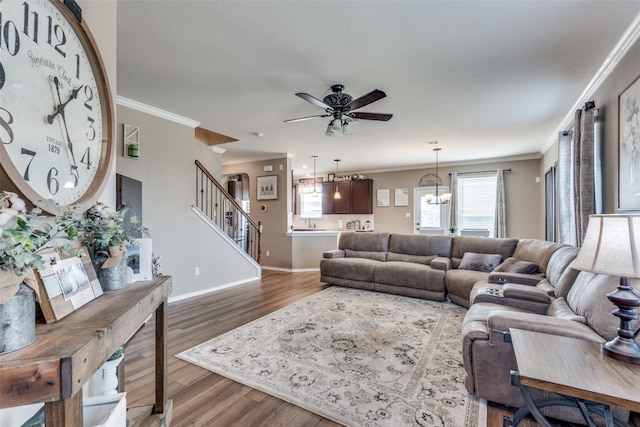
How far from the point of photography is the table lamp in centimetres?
126

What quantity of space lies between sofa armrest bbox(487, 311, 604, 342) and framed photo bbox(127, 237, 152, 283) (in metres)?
2.12

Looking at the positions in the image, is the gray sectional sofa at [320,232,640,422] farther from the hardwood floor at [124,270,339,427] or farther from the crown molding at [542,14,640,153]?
the crown molding at [542,14,640,153]

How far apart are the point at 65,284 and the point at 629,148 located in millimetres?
3515

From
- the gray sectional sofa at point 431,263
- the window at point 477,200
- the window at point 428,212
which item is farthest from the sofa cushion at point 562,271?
the window at point 428,212

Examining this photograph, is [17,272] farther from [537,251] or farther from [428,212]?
[428,212]

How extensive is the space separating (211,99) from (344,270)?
133 inches

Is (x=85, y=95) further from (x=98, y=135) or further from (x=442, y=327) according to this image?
(x=442, y=327)

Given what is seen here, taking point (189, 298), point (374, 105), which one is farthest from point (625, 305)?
point (189, 298)

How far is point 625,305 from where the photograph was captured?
1.34 m

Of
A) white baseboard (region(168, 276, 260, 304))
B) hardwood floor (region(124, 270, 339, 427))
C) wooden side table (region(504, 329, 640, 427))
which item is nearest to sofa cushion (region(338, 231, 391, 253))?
white baseboard (region(168, 276, 260, 304))

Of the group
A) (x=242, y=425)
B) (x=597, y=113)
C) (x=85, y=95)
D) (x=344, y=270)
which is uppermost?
(x=597, y=113)

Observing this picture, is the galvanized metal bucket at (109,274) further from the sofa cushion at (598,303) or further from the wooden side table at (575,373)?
the sofa cushion at (598,303)

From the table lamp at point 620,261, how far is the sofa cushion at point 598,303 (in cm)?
20

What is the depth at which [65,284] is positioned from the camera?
0.85 m
